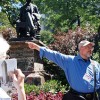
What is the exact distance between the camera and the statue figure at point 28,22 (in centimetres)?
1424

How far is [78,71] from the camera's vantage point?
606cm

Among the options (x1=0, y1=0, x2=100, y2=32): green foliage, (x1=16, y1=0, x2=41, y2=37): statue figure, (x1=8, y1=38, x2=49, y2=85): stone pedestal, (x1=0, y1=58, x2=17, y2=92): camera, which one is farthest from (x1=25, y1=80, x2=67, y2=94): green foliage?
(x1=0, y1=0, x2=100, y2=32): green foliage

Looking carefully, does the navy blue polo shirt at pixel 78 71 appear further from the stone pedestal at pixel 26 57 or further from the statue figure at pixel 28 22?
the statue figure at pixel 28 22

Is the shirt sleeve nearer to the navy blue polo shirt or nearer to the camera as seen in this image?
the navy blue polo shirt

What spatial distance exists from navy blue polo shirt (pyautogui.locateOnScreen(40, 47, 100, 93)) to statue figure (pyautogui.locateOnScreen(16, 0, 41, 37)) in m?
8.02

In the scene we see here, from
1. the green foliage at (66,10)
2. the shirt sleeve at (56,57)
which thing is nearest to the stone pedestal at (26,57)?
the shirt sleeve at (56,57)

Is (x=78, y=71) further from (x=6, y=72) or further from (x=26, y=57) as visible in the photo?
(x=26, y=57)

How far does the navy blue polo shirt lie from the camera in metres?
6.00

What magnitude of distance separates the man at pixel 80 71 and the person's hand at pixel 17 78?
319 centimetres

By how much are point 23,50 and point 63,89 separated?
310cm

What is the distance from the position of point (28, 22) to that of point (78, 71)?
27.3 feet

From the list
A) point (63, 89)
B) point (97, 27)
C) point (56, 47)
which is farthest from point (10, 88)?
point (97, 27)

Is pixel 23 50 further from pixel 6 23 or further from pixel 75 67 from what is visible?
pixel 6 23

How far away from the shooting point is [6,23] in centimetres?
3256
